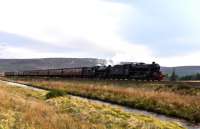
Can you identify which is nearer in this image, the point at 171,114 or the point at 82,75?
the point at 171,114

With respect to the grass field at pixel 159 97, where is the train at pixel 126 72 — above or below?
above

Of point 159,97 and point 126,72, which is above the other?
point 126,72

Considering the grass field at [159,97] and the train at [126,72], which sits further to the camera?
the train at [126,72]

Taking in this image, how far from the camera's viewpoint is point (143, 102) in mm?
39031

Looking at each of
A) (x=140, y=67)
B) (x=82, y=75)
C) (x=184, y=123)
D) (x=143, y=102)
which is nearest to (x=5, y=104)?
(x=184, y=123)

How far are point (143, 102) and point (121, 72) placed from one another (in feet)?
98.2

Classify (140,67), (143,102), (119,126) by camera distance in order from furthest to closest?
(140,67) → (143,102) → (119,126)

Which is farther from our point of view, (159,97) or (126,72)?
(126,72)

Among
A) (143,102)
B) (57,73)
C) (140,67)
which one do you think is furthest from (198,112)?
(57,73)

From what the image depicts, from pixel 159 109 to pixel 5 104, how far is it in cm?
1534

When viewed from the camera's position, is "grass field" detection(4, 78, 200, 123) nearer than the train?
Yes

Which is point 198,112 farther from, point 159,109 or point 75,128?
point 75,128

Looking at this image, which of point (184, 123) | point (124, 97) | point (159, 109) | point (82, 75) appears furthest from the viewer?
point (82, 75)

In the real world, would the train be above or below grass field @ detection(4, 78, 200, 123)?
above
